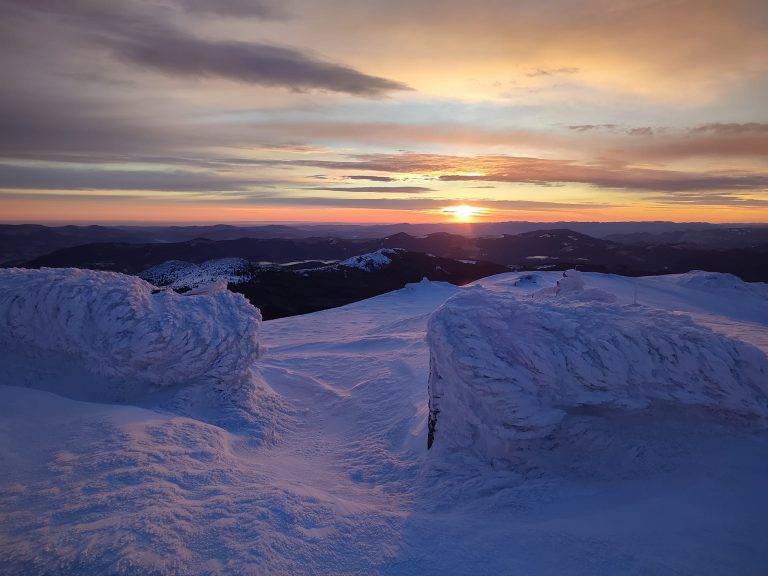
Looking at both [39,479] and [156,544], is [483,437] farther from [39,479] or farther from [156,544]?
[39,479]

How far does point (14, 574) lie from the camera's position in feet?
14.5

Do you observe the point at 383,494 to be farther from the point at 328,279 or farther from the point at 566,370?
the point at 328,279

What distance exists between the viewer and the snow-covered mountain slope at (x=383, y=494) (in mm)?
5238

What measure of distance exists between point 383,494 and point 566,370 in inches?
156

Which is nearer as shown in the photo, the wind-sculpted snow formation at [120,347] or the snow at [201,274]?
the wind-sculpted snow formation at [120,347]

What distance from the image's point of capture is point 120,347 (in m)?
9.63

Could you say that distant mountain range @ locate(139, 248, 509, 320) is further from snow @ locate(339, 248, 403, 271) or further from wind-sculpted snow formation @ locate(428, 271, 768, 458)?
wind-sculpted snow formation @ locate(428, 271, 768, 458)

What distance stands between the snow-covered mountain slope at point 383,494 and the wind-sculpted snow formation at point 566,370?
0.37ft

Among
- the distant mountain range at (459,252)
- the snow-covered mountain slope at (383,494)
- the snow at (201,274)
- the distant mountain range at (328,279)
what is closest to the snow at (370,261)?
the distant mountain range at (328,279)

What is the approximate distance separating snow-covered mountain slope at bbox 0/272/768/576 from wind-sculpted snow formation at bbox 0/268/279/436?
0.32 meters

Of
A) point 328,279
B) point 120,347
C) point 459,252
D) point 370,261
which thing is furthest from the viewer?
point 459,252

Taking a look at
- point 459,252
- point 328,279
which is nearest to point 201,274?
point 328,279

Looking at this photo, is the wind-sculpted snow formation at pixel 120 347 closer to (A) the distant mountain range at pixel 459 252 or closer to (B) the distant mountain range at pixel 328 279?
(B) the distant mountain range at pixel 328 279

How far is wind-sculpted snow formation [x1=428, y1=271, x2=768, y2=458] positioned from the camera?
744cm
